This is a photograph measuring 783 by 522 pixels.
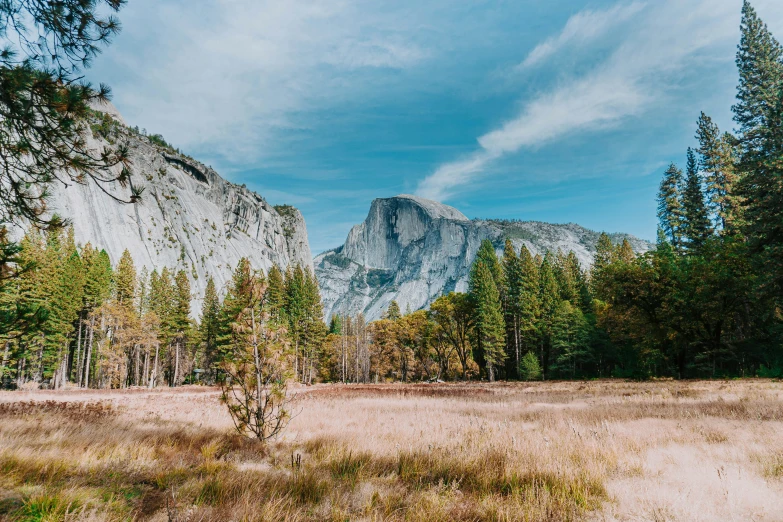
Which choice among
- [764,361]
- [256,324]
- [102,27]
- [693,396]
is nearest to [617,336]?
[764,361]

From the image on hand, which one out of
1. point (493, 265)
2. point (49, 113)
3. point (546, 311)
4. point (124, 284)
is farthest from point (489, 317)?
point (124, 284)

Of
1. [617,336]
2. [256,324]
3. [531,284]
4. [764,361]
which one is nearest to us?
[256,324]

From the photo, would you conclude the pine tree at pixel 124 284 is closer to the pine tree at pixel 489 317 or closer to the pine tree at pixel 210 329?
the pine tree at pixel 210 329

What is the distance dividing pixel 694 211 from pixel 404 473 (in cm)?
4424

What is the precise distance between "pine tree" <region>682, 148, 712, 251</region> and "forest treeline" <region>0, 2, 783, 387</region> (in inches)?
8.0

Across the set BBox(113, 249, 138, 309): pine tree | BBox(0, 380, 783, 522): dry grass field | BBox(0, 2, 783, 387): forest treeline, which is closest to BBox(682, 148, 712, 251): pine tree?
BBox(0, 2, 783, 387): forest treeline

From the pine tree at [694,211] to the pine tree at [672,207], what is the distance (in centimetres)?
139

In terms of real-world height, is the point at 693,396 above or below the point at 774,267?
below

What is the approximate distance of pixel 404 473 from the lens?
5129 mm

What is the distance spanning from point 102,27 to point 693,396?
19009 millimetres

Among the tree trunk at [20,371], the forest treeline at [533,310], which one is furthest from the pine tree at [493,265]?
the tree trunk at [20,371]

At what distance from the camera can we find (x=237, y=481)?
434 centimetres

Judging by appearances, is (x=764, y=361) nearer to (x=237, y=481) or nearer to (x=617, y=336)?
(x=617, y=336)

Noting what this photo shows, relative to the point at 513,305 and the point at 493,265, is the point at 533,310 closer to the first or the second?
the point at 513,305
